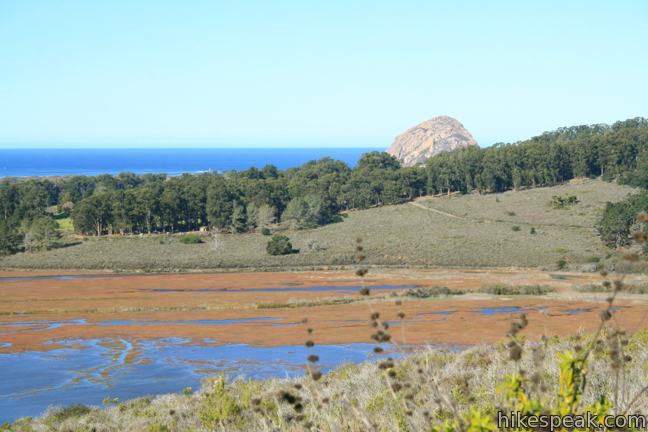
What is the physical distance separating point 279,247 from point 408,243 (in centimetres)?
1498

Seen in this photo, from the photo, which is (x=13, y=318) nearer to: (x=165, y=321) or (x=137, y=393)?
(x=165, y=321)

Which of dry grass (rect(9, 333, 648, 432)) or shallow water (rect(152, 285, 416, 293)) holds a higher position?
dry grass (rect(9, 333, 648, 432))

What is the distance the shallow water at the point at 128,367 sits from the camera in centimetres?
2758

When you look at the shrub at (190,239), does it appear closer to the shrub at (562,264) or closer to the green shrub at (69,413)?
the shrub at (562,264)

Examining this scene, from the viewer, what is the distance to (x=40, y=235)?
87.8m

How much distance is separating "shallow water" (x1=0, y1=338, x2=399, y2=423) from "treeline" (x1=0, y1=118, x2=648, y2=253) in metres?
55.3

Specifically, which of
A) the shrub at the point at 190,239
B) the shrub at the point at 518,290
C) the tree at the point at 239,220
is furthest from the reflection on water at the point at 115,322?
the tree at the point at 239,220

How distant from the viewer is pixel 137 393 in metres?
27.3

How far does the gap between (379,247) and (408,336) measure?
4505cm

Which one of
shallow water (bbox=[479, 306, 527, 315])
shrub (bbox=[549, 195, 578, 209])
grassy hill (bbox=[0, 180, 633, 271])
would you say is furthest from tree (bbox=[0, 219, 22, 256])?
shrub (bbox=[549, 195, 578, 209])

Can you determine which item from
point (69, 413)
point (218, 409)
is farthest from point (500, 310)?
point (218, 409)

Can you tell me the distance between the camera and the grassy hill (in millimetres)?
74500

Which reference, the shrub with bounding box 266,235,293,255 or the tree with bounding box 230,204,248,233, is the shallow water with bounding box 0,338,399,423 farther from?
the tree with bounding box 230,204,248,233

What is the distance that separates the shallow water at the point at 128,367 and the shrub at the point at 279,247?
132 ft
